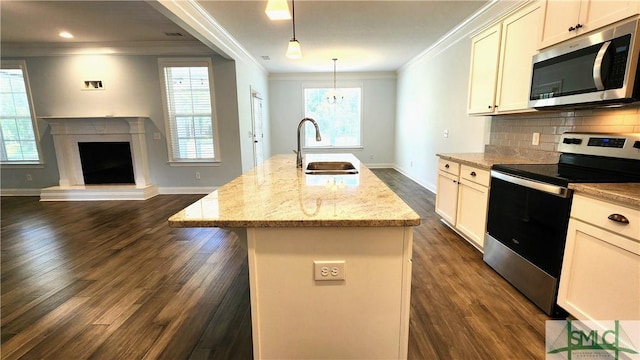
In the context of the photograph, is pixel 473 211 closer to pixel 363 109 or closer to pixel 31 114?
pixel 363 109

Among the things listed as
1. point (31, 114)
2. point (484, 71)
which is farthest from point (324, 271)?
point (31, 114)

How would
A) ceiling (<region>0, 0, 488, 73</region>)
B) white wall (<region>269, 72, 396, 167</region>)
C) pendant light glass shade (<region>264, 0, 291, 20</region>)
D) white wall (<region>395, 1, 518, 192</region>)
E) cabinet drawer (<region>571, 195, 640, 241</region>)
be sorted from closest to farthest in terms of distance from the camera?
cabinet drawer (<region>571, 195, 640, 241</region>) < pendant light glass shade (<region>264, 0, 291, 20</region>) < ceiling (<region>0, 0, 488, 73</region>) < white wall (<region>395, 1, 518, 192</region>) < white wall (<region>269, 72, 396, 167</region>)

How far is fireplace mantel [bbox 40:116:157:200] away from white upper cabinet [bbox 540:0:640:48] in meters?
5.52

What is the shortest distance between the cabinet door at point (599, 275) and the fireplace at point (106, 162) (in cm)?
599

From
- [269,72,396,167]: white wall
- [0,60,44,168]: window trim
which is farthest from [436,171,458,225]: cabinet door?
[0,60,44,168]: window trim

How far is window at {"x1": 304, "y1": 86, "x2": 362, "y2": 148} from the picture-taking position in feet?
24.7

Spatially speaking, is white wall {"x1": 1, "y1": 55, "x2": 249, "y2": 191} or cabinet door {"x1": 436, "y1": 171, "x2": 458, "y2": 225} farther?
white wall {"x1": 1, "y1": 55, "x2": 249, "y2": 191}

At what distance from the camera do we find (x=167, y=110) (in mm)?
4930

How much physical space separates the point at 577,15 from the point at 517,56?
577 millimetres

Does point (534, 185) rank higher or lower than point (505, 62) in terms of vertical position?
lower

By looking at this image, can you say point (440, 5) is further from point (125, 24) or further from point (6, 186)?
point (6, 186)

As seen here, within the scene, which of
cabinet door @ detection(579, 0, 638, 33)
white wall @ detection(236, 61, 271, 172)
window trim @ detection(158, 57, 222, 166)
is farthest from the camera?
white wall @ detection(236, 61, 271, 172)

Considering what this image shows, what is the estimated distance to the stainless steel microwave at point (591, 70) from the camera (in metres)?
1.56

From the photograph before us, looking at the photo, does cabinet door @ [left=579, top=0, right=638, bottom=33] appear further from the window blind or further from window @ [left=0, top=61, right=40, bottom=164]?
window @ [left=0, top=61, right=40, bottom=164]
